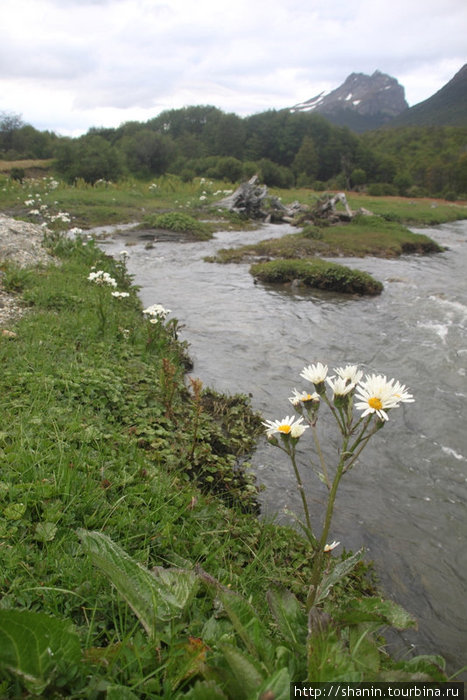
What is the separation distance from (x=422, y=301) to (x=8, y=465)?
28.5 ft

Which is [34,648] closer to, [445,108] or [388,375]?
[388,375]

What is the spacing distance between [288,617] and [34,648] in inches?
32.9

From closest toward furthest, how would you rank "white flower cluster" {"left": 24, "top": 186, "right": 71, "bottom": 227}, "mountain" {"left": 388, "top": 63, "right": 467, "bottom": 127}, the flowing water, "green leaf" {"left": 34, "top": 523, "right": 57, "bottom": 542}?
"green leaf" {"left": 34, "top": 523, "right": 57, "bottom": 542} < the flowing water < "white flower cluster" {"left": 24, "top": 186, "right": 71, "bottom": 227} < "mountain" {"left": 388, "top": 63, "right": 467, "bottom": 127}

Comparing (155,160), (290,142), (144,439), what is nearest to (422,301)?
(144,439)

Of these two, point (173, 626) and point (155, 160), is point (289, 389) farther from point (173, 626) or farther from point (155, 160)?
point (155, 160)

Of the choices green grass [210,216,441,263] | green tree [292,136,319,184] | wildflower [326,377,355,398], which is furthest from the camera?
green tree [292,136,319,184]

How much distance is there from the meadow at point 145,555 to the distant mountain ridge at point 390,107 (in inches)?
4256

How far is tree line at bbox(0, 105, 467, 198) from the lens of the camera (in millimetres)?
37219

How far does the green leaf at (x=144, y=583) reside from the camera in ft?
4.70

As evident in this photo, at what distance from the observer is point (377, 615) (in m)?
1.50

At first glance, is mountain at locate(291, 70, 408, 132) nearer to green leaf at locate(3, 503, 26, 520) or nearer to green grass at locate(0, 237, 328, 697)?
green grass at locate(0, 237, 328, 697)

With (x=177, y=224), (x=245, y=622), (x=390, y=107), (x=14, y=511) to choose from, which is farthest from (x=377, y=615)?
(x=390, y=107)

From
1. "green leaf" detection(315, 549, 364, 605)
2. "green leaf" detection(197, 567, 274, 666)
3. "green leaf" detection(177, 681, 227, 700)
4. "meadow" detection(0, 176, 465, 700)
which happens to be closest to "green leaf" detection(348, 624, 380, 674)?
"meadow" detection(0, 176, 465, 700)

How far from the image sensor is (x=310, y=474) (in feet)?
12.0
